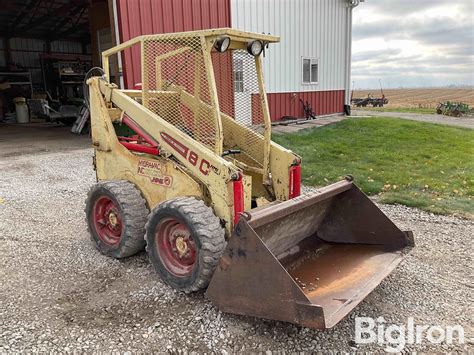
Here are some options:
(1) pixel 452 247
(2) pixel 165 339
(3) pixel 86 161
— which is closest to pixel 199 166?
(2) pixel 165 339

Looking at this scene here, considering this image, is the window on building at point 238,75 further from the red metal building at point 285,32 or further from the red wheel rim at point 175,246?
the red metal building at point 285,32

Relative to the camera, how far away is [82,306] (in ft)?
12.4

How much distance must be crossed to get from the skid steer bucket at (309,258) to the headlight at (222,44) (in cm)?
152

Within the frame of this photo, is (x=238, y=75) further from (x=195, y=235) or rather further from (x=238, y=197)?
(x=195, y=235)

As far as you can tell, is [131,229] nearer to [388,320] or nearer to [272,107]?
[388,320]

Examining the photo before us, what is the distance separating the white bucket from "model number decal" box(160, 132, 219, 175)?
19450 millimetres

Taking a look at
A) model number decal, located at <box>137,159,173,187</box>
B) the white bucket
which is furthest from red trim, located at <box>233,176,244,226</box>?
the white bucket

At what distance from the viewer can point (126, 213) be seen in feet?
14.3

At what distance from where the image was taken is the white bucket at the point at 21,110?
2070 centimetres

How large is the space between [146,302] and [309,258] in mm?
1621

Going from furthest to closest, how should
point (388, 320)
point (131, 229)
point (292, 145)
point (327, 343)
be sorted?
point (292, 145)
point (131, 229)
point (388, 320)
point (327, 343)

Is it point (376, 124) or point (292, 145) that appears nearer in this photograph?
point (292, 145)

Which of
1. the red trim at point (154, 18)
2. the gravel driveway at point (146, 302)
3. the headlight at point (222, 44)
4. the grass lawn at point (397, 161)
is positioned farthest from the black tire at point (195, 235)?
the red trim at point (154, 18)

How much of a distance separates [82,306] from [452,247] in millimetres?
4178
